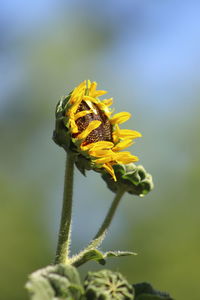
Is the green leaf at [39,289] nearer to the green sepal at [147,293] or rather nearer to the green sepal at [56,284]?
the green sepal at [56,284]

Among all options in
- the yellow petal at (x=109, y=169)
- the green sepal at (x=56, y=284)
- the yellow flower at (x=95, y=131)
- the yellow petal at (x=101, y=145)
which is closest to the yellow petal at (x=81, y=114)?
the yellow flower at (x=95, y=131)

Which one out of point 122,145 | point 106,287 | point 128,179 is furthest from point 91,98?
point 106,287

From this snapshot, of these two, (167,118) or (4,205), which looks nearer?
(4,205)

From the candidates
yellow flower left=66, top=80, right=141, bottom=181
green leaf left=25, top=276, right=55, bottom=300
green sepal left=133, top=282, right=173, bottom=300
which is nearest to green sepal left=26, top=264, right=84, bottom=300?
green leaf left=25, top=276, right=55, bottom=300

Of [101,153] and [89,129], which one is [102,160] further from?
[89,129]

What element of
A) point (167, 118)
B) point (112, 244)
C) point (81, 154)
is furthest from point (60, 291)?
point (167, 118)

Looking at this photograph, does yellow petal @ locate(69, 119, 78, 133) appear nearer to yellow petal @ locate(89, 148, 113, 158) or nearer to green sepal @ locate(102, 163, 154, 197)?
yellow petal @ locate(89, 148, 113, 158)

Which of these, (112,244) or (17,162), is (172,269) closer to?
(112,244)
